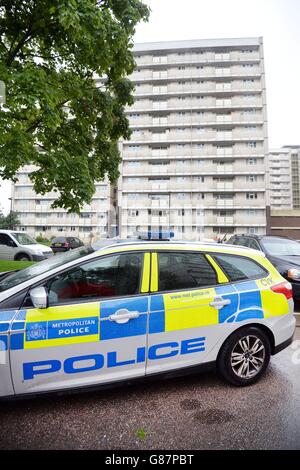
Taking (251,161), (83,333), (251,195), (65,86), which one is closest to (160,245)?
(83,333)

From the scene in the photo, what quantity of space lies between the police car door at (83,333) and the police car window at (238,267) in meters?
0.91

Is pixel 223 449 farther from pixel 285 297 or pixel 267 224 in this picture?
pixel 267 224

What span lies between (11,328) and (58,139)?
7.86 m

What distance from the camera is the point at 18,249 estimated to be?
39.2 feet

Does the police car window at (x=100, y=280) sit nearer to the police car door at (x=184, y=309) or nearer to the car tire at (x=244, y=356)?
the police car door at (x=184, y=309)

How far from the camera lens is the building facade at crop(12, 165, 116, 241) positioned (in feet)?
124

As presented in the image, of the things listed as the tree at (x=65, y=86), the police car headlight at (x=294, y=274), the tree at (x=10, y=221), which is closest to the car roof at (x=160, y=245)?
the police car headlight at (x=294, y=274)

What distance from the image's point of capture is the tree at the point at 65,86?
526cm

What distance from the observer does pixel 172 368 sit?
243 centimetres

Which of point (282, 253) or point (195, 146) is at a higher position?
point (195, 146)

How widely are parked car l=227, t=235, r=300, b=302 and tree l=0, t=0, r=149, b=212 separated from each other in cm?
470

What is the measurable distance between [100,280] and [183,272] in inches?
32.8

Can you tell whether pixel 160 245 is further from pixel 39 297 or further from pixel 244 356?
pixel 244 356

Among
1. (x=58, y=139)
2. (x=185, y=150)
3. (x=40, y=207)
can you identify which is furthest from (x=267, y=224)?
(x=40, y=207)
